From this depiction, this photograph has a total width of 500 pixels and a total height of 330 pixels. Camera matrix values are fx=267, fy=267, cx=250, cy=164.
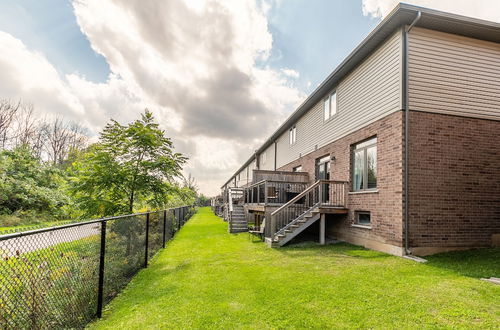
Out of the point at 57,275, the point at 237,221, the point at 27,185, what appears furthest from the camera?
the point at 27,185

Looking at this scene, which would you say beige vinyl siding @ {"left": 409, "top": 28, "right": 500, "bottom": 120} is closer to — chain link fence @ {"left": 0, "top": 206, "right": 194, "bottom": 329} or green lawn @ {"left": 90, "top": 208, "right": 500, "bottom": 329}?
green lawn @ {"left": 90, "top": 208, "right": 500, "bottom": 329}

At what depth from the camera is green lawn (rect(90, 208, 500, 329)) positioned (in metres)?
3.59

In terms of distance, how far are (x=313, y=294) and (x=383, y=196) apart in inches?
190

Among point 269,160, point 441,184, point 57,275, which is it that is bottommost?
point 57,275

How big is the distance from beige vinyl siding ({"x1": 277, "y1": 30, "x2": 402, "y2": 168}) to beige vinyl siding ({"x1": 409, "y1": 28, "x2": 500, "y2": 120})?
43 centimetres

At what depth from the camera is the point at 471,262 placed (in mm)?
6410

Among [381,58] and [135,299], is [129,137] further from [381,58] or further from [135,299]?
[381,58]

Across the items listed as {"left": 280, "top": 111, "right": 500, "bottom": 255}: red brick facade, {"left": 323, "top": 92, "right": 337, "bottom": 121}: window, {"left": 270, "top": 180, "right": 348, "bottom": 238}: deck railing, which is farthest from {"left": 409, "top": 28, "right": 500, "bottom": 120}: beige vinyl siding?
{"left": 323, "top": 92, "right": 337, "bottom": 121}: window

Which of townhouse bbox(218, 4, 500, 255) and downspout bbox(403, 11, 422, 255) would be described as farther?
townhouse bbox(218, 4, 500, 255)

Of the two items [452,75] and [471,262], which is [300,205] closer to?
[471,262]

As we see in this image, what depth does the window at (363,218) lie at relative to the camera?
30.0ft

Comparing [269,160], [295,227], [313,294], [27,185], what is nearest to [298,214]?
[295,227]

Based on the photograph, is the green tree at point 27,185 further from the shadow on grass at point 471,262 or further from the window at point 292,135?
the shadow on grass at point 471,262

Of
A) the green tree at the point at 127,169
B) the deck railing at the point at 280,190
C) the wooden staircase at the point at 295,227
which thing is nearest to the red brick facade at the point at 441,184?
the wooden staircase at the point at 295,227
